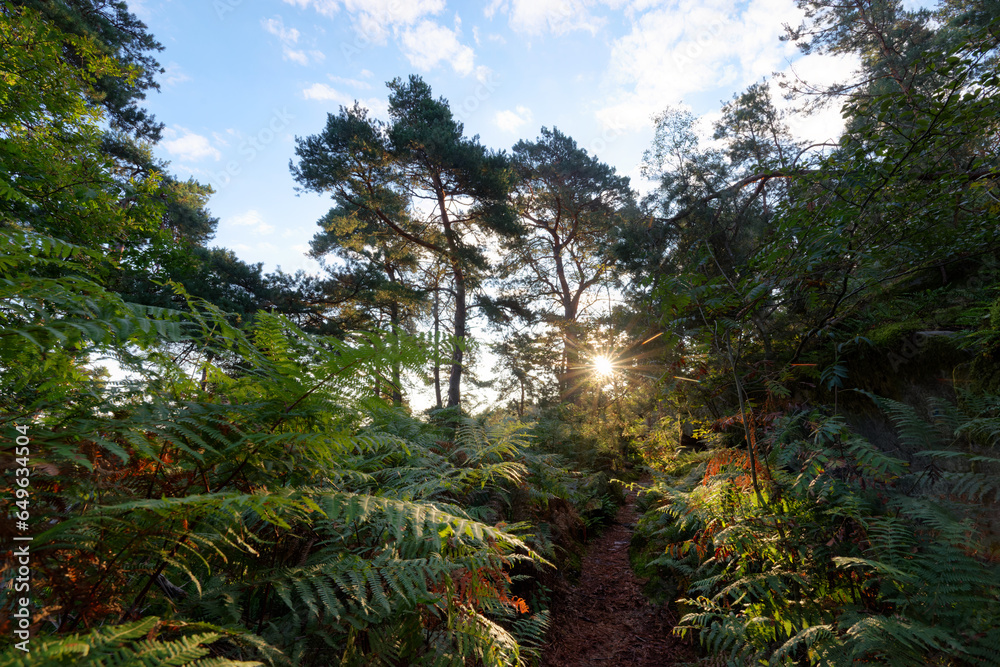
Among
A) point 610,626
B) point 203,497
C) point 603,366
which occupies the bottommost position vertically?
point 610,626

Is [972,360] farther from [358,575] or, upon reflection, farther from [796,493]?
[358,575]

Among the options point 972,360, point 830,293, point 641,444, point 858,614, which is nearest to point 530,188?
point 641,444

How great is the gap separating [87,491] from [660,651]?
12.6 ft

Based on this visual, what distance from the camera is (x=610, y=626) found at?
355 cm

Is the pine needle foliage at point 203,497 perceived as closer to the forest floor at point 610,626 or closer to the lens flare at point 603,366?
the forest floor at point 610,626

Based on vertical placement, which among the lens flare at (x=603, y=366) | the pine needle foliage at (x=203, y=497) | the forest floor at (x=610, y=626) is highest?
the lens flare at (x=603, y=366)

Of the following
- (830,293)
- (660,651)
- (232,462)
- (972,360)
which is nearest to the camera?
(232,462)

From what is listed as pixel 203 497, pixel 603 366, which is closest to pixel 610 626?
pixel 203 497

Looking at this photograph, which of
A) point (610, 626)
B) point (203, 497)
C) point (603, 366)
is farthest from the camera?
point (603, 366)

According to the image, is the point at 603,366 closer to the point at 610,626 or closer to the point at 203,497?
the point at 610,626

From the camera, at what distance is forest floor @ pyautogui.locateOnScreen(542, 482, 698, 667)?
304 centimetres

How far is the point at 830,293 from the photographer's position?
14.1ft

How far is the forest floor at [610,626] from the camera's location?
304 centimetres

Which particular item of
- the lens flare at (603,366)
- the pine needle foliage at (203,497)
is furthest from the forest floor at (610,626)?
the lens flare at (603,366)
